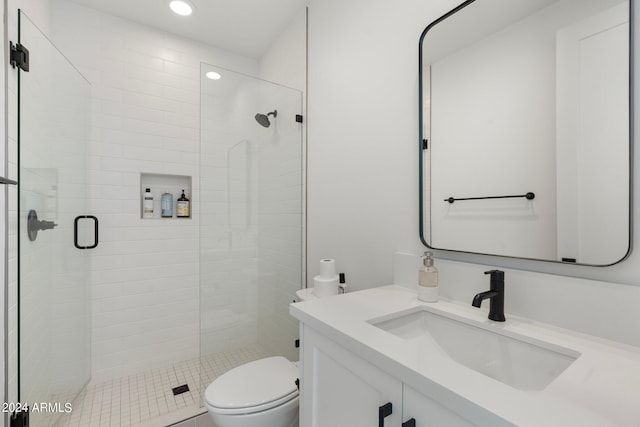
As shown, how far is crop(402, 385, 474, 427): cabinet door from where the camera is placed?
0.54 m

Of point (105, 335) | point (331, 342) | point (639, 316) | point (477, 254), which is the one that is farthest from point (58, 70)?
point (639, 316)

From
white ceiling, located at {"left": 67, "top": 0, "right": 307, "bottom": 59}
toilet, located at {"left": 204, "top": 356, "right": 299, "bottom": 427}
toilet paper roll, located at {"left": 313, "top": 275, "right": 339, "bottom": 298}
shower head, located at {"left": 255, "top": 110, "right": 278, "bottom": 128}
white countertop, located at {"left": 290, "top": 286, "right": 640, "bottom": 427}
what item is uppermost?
white ceiling, located at {"left": 67, "top": 0, "right": 307, "bottom": 59}

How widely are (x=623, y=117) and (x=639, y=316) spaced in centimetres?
49

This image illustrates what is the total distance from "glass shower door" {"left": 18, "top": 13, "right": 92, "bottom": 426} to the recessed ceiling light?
0.77 metres

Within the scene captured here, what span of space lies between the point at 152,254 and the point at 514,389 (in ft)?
7.87

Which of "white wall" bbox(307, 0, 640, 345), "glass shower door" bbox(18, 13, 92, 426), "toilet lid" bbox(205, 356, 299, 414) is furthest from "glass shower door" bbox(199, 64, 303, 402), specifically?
"glass shower door" bbox(18, 13, 92, 426)

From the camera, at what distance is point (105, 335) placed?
2135mm

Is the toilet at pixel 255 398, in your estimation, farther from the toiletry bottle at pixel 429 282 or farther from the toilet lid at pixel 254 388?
the toiletry bottle at pixel 429 282

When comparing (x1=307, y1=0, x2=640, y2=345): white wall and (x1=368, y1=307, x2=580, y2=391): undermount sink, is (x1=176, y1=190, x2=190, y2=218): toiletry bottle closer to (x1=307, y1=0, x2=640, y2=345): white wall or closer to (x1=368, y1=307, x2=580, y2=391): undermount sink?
(x1=307, y1=0, x2=640, y2=345): white wall

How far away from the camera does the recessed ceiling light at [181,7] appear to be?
200 centimetres

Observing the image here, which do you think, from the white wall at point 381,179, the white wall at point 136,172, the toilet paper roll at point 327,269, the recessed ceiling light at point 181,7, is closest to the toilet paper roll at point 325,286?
the toilet paper roll at point 327,269

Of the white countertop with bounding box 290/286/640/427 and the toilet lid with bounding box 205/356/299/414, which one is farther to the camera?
the toilet lid with bounding box 205/356/299/414

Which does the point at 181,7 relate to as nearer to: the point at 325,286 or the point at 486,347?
the point at 325,286

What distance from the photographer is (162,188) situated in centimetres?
238
